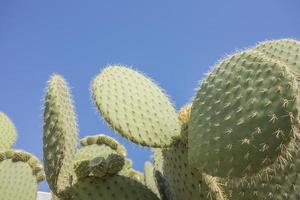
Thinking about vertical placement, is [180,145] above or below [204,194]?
above

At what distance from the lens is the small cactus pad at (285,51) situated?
1.42 metres

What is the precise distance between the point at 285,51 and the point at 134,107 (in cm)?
55

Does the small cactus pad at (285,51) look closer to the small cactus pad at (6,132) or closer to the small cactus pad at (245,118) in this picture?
the small cactus pad at (245,118)

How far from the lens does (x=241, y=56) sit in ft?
4.14

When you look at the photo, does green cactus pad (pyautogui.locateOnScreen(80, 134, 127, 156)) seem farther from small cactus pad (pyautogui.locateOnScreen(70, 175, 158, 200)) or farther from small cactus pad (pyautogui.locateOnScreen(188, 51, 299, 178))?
small cactus pad (pyautogui.locateOnScreen(188, 51, 299, 178))

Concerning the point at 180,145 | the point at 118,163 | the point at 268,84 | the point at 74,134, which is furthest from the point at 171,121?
the point at 268,84

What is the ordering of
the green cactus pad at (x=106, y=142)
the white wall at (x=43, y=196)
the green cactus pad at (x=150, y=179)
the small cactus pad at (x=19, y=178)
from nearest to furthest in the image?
the green cactus pad at (x=150, y=179)
the small cactus pad at (x=19, y=178)
the green cactus pad at (x=106, y=142)
the white wall at (x=43, y=196)

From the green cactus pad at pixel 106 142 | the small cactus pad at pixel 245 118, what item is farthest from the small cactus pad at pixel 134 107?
the green cactus pad at pixel 106 142

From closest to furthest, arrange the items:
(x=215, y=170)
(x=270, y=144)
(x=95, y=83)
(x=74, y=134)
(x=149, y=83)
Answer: (x=270, y=144)
(x=215, y=170)
(x=74, y=134)
(x=95, y=83)
(x=149, y=83)

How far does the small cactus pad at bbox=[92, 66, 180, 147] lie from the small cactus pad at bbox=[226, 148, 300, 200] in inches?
11.4

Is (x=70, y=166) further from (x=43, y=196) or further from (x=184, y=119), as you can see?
(x=43, y=196)

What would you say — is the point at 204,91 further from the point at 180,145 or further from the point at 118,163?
the point at 118,163

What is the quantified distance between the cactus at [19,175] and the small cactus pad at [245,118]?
1.17 meters

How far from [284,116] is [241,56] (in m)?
0.28
